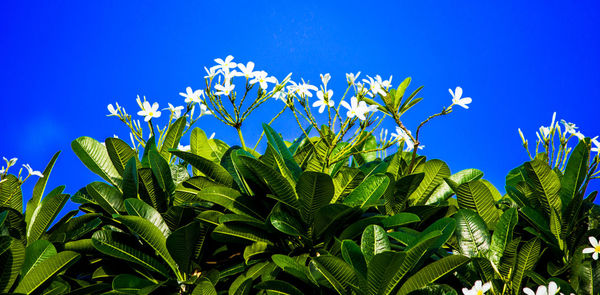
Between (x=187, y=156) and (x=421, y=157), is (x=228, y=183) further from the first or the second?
(x=421, y=157)

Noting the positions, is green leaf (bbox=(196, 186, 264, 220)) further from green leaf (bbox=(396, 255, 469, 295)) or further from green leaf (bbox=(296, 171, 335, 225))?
green leaf (bbox=(396, 255, 469, 295))

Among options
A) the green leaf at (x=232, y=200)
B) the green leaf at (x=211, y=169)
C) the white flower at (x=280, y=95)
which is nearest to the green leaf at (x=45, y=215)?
the green leaf at (x=211, y=169)

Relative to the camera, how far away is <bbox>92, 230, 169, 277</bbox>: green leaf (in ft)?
6.34

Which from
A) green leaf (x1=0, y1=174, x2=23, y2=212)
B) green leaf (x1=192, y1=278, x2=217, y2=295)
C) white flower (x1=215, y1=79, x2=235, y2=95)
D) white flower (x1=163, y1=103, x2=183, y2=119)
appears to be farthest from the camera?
white flower (x1=163, y1=103, x2=183, y2=119)

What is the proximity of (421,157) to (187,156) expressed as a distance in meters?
1.21

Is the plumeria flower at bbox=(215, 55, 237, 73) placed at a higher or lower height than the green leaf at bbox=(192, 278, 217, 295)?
higher

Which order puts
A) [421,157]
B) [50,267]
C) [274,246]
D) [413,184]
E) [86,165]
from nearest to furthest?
[50,267] < [274,246] < [413,184] < [86,165] < [421,157]

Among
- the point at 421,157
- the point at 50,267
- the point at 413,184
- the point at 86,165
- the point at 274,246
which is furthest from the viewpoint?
the point at 421,157

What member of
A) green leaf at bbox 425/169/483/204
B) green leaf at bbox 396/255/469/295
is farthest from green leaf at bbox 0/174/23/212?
green leaf at bbox 425/169/483/204

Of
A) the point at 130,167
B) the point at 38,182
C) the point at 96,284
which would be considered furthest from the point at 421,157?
the point at 38,182

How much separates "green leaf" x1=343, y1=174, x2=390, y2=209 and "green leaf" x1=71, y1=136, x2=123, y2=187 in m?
1.11

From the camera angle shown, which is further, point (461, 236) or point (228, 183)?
point (228, 183)

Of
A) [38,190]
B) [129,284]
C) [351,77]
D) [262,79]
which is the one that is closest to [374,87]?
[351,77]

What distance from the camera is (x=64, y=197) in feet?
7.05
